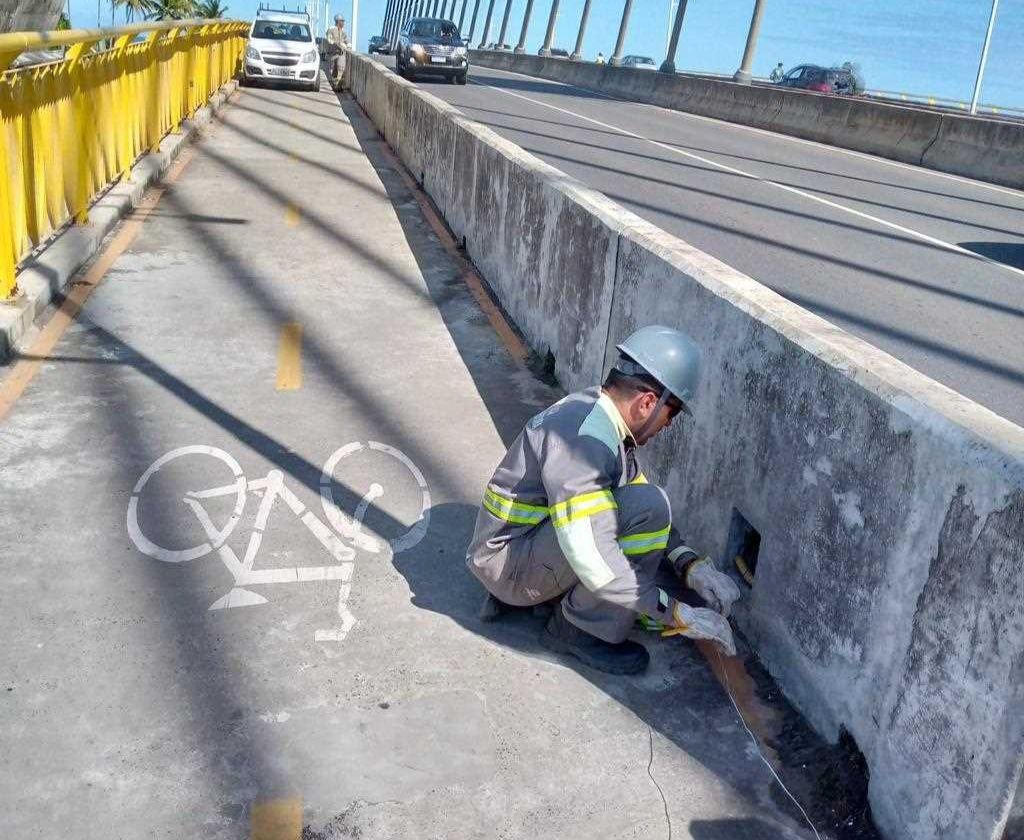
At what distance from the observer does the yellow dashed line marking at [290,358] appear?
22.5 ft

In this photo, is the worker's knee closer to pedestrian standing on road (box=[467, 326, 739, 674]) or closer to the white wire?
pedestrian standing on road (box=[467, 326, 739, 674])

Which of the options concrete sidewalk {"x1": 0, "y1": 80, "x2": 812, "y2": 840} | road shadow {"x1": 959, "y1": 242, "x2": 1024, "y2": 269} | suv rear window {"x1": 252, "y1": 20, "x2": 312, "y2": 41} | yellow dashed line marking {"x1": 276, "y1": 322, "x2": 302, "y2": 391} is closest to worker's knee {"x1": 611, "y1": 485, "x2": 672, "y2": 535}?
concrete sidewalk {"x1": 0, "y1": 80, "x2": 812, "y2": 840}

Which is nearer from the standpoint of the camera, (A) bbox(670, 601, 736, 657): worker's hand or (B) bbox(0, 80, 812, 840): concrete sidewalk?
(B) bbox(0, 80, 812, 840): concrete sidewalk

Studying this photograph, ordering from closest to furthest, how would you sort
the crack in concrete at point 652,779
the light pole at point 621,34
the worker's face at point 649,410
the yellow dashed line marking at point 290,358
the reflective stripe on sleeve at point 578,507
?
the crack in concrete at point 652,779 < the reflective stripe on sleeve at point 578,507 < the worker's face at point 649,410 < the yellow dashed line marking at point 290,358 < the light pole at point 621,34

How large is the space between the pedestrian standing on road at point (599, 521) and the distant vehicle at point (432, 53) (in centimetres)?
3236

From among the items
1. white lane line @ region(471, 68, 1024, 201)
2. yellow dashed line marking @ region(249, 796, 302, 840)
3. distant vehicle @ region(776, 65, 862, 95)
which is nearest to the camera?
yellow dashed line marking @ region(249, 796, 302, 840)

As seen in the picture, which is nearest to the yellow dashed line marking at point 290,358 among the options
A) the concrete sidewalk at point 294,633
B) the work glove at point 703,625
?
the concrete sidewalk at point 294,633

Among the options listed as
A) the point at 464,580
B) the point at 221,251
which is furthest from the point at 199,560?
the point at 221,251

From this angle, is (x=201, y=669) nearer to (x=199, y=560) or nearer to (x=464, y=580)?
(x=199, y=560)

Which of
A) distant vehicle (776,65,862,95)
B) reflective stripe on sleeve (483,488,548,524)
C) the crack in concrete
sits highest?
distant vehicle (776,65,862,95)

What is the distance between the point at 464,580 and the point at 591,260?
2508 mm

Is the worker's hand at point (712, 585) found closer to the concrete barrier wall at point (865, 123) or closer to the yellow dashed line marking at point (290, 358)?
the yellow dashed line marking at point (290, 358)

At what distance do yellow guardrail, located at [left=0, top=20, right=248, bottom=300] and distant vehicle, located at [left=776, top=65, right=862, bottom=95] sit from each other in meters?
30.1

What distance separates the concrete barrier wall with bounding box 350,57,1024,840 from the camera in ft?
9.25
